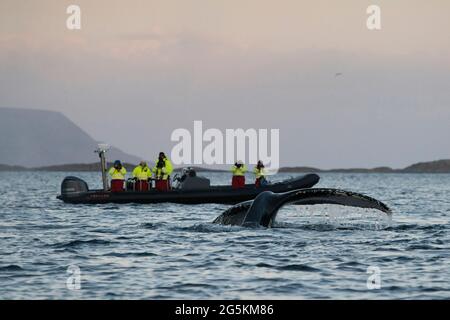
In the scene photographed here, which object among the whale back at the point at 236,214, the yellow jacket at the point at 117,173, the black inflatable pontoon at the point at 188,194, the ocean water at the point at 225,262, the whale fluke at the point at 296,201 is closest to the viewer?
the ocean water at the point at 225,262

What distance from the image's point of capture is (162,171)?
38.5 m

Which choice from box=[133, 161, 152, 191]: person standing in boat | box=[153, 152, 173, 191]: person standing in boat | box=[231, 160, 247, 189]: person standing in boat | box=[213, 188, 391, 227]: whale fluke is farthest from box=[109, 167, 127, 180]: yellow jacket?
box=[213, 188, 391, 227]: whale fluke

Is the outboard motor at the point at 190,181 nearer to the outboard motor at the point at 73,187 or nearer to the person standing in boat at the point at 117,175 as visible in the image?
the person standing in boat at the point at 117,175

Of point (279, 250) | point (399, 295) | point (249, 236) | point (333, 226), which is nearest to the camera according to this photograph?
point (399, 295)

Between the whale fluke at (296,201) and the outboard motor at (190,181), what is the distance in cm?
1870

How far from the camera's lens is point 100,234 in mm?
24016

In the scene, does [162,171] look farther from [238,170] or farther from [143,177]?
[238,170]

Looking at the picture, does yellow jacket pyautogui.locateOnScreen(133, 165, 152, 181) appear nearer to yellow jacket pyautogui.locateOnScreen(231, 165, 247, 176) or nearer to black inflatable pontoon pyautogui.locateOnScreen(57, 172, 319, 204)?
black inflatable pontoon pyautogui.locateOnScreen(57, 172, 319, 204)

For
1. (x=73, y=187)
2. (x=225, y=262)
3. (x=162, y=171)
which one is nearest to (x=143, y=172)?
(x=162, y=171)

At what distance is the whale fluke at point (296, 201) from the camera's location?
1817 cm

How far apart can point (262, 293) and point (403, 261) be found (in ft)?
15.0

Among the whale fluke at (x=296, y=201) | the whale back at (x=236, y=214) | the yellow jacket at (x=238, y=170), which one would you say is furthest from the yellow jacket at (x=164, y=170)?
the whale fluke at (x=296, y=201)
